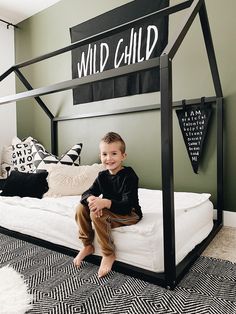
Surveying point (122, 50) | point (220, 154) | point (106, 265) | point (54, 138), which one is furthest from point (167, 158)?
point (54, 138)

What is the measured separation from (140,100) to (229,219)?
1198 mm

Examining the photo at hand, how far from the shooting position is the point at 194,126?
1864 millimetres

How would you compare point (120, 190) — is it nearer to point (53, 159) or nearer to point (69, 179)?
point (69, 179)

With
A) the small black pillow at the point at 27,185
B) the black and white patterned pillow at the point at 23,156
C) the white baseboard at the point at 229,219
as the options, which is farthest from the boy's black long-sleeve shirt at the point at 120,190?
the black and white patterned pillow at the point at 23,156

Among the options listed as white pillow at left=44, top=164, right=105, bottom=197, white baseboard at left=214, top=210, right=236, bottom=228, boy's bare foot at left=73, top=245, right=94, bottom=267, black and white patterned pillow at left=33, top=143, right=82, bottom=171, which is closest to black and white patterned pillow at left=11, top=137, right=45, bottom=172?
black and white patterned pillow at left=33, top=143, right=82, bottom=171

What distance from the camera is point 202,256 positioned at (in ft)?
4.35

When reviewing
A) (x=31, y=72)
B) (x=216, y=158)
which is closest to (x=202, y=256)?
(x=216, y=158)

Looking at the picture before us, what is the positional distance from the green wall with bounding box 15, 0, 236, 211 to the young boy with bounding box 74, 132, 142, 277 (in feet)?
2.34

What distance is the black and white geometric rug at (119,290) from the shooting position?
92cm

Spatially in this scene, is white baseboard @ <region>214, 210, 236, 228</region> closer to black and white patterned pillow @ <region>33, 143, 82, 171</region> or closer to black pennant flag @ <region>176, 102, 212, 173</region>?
black pennant flag @ <region>176, 102, 212, 173</region>

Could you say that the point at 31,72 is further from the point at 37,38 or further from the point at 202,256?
the point at 202,256

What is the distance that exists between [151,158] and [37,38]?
200 cm

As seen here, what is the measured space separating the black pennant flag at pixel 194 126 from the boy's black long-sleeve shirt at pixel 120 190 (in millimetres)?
785

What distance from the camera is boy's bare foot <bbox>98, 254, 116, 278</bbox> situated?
1.14 meters
